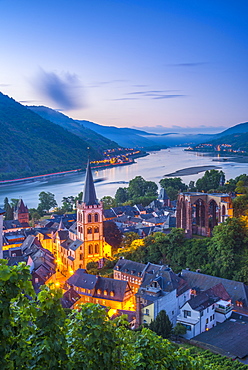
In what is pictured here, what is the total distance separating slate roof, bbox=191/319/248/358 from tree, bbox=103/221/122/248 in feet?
40.8

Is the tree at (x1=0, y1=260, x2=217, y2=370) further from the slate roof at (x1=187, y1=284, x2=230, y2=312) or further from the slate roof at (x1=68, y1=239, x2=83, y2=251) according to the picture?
the slate roof at (x1=68, y1=239, x2=83, y2=251)

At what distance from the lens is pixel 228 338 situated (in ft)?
45.6

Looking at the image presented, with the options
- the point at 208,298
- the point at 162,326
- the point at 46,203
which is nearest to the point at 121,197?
the point at 46,203

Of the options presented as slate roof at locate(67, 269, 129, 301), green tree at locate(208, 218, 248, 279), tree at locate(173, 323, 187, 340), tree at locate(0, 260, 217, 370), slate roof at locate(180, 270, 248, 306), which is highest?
tree at locate(0, 260, 217, 370)

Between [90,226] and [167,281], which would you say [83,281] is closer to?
[167,281]

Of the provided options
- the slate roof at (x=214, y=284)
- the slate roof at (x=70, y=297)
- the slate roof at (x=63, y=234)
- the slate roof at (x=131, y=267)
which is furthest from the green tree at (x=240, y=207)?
the slate roof at (x=63, y=234)

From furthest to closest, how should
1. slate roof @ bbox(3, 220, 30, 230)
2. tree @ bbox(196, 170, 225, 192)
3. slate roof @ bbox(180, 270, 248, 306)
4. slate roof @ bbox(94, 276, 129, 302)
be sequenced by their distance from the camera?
tree @ bbox(196, 170, 225, 192) < slate roof @ bbox(3, 220, 30, 230) < slate roof @ bbox(94, 276, 129, 302) < slate roof @ bbox(180, 270, 248, 306)

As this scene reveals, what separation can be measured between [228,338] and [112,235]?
560 inches

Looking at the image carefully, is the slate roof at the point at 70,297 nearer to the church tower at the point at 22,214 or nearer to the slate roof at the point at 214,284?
the slate roof at the point at 214,284

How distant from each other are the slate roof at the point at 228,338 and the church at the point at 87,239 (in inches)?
472

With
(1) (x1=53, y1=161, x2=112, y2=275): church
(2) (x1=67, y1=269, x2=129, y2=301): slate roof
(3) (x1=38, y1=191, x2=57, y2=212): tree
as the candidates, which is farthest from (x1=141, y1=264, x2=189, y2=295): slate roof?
(3) (x1=38, y1=191, x2=57, y2=212): tree

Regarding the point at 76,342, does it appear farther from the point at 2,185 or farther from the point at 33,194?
the point at 2,185

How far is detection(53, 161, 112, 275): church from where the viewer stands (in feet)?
86.0

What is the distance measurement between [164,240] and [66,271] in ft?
25.2
